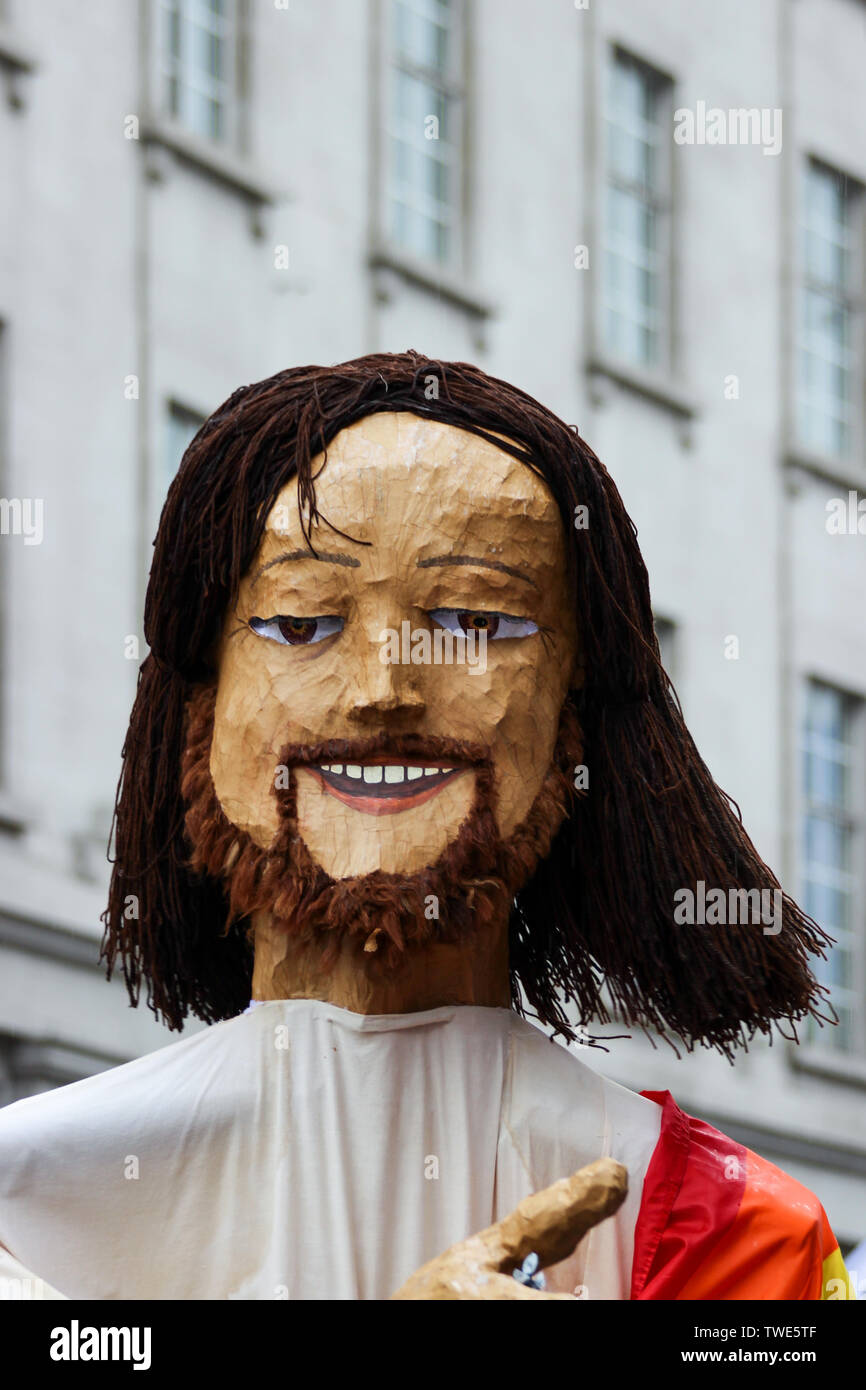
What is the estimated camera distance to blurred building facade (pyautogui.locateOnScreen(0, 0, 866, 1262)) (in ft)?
36.2

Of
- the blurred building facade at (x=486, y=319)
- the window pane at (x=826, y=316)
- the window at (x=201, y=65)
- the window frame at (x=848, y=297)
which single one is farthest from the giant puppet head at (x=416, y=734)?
the window pane at (x=826, y=316)

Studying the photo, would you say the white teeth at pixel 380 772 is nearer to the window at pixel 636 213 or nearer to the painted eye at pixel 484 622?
the painted eye at pixel 484 622

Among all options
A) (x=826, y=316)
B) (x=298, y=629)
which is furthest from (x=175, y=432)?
(x=298, y=629)

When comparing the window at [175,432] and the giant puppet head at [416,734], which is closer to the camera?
the giant puppet head at [416,734]

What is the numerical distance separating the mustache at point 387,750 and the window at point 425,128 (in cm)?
902

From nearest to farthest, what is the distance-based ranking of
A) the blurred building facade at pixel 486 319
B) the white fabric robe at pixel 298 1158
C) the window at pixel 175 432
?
the white fabric robe at pixel 298 1158, the blurred building facade at pixel 486 319, the window at pixel 175 432

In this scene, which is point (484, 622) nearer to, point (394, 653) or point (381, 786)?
point (394, 653)

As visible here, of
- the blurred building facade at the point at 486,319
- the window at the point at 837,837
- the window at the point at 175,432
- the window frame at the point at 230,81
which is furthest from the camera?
the window at the point at 837,837

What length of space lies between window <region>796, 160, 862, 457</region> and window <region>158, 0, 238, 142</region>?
3932 mm

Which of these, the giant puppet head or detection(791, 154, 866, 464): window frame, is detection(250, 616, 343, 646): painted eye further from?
detection(791, 154, 866, 464): window frame

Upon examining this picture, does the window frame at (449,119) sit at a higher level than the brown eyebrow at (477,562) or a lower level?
higher

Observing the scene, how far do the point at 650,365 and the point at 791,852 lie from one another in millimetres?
2363

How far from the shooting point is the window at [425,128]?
13008 mm

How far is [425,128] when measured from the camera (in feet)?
42.7
